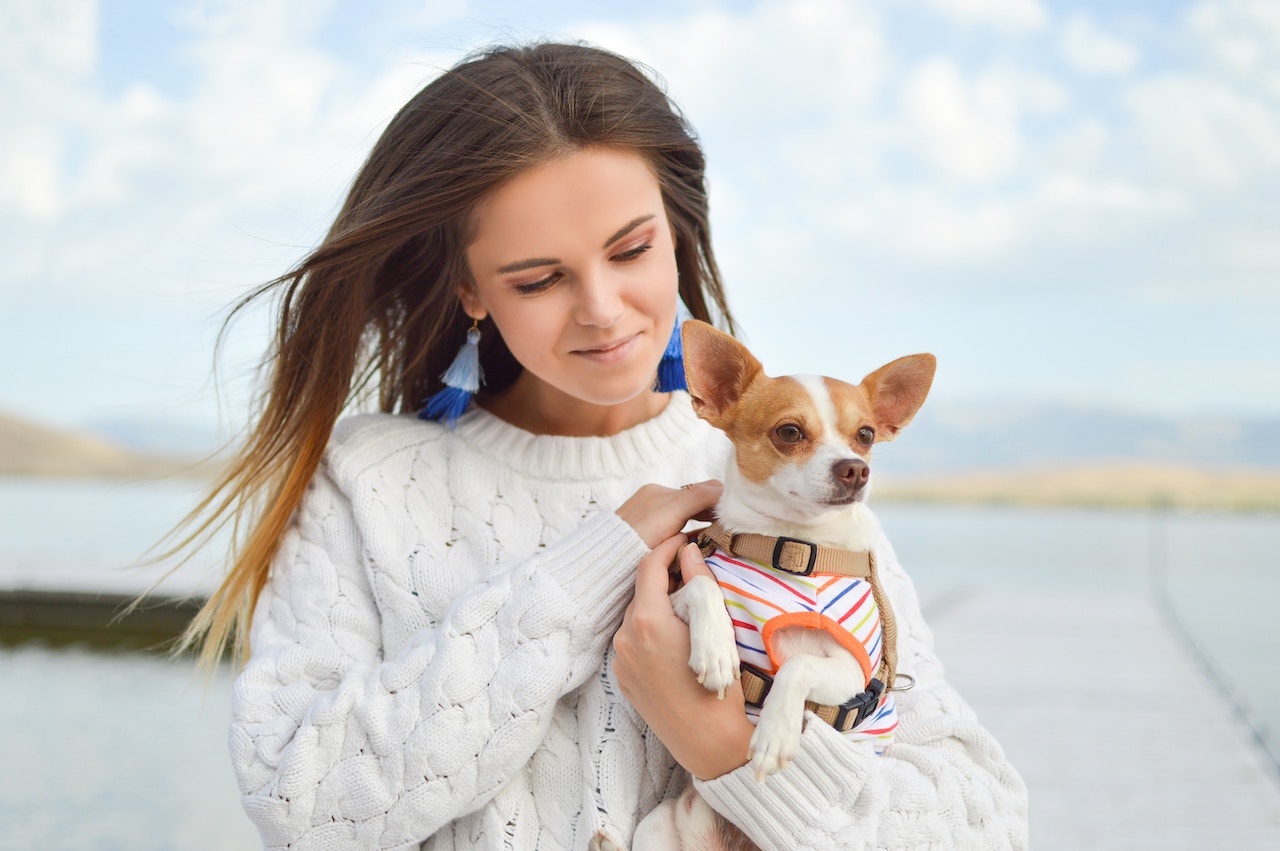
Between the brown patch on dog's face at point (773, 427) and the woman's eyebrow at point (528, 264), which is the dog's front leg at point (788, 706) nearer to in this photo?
the brown patch on dog's face at point (773, 427)

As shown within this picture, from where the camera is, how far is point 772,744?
3.96 feet

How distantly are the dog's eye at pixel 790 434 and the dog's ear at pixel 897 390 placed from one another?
0.14 metres

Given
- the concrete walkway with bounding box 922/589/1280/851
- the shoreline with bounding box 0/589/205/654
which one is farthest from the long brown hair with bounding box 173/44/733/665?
the shoreline with bounding box 0/589/205/654

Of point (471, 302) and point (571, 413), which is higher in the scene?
point (471, 302)

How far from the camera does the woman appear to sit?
132cm

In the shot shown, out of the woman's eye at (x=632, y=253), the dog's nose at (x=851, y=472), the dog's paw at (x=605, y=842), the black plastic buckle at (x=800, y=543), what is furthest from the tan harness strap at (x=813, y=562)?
the woman's eye at (x=632, y=253)

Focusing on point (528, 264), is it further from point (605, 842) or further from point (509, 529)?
point (605, 842)

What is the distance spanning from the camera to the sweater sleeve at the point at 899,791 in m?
1.26

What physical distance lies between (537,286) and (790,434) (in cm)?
43

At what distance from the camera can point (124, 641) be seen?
7164mm

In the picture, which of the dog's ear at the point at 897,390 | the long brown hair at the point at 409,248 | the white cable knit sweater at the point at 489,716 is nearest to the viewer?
the white cable knit sweater at the point at 489,716

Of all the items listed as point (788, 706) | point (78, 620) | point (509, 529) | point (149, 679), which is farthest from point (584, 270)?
point (78, 620)

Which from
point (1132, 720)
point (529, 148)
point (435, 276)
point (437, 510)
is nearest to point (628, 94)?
point (529, 148)

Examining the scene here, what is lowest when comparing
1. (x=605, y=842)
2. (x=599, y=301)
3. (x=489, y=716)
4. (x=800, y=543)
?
(x=605, y=842)
